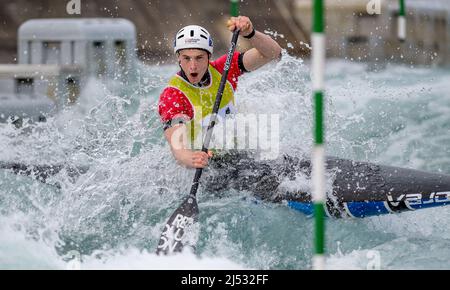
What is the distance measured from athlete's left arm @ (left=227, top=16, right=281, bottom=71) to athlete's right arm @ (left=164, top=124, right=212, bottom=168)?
27.5 inches

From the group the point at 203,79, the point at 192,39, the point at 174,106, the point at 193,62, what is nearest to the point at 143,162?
the point at 174,106

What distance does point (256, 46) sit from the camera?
222 inches

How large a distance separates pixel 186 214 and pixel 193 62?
0.97 m

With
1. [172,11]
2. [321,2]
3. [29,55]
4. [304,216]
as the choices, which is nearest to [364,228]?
[304,216]

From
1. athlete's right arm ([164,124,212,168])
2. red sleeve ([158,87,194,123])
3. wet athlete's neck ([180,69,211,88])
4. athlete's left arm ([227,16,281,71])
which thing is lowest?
athlete's right arm ([164,124,212,168])

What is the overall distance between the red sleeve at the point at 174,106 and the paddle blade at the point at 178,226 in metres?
0.54

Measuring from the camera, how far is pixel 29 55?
9.28 m

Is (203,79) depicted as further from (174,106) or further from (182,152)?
(182,152)

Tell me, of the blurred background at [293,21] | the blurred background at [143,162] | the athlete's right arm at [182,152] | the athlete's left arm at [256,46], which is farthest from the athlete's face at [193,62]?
the blurred background at [293,21]

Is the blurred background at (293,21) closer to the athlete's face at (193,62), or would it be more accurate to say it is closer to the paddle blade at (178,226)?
the athlete's face at (193,62)

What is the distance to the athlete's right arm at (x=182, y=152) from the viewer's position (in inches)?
202

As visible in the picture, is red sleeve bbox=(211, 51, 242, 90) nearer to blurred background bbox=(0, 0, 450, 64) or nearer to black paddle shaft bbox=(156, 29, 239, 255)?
black paddle shaft bbox=(156, 29, 239, 255)

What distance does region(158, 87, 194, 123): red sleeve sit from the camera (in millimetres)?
5371

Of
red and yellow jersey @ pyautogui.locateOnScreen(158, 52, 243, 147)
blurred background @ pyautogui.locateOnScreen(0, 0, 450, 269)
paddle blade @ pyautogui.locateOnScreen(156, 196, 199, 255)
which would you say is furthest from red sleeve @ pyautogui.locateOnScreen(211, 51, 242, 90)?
paddle blade @ pyautogui.locateOnScreen(156, 196, 199, 255)
